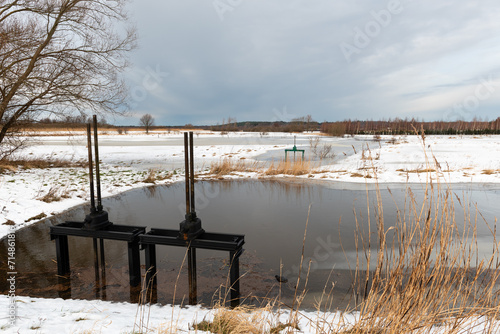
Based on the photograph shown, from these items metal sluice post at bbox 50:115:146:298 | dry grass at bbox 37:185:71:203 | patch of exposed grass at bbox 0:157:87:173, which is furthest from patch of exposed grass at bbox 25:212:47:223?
patch of exposed grass at bbox 0:157:87:173

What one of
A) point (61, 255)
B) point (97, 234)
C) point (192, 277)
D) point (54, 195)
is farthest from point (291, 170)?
point (61, 255)

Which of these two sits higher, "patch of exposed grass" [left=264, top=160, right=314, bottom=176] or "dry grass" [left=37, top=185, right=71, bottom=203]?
"patch of exposed grass" [left=264, top=160, right=314, bottom=176]

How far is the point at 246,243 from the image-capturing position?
5.33m

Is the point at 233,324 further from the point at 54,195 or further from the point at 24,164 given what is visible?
the point at 24,164

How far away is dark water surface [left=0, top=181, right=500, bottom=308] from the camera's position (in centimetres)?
373

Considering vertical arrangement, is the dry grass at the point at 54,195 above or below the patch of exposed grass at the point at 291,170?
below

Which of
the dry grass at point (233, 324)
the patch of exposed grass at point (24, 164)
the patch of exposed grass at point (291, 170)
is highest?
the patch of exposed grass at point (24, 164)

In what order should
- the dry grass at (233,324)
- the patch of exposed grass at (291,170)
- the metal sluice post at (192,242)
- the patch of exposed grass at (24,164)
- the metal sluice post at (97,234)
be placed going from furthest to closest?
the patch of exposed grass at (291,170)
the patch of exposed grass at (24,164)
the metal sluice post at (97,234)
the metal sluice post at (192,242)
the dry grass at (233,324)

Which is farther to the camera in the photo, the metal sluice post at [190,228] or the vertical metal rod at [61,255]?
the vertical metal rod at [61,255]

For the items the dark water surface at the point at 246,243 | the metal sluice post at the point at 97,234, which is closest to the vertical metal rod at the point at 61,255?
the metal sluice post at the point at 97,234

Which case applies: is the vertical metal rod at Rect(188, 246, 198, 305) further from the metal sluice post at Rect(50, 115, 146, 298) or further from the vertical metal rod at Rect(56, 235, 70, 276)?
the vertical metal rod at Rect(56, 235, 70, 276)

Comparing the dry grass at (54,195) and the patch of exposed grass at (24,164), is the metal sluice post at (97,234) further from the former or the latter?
the patch of exposed grass at (24,164)

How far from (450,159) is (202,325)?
19147mm

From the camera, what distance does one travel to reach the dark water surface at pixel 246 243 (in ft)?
12.2
